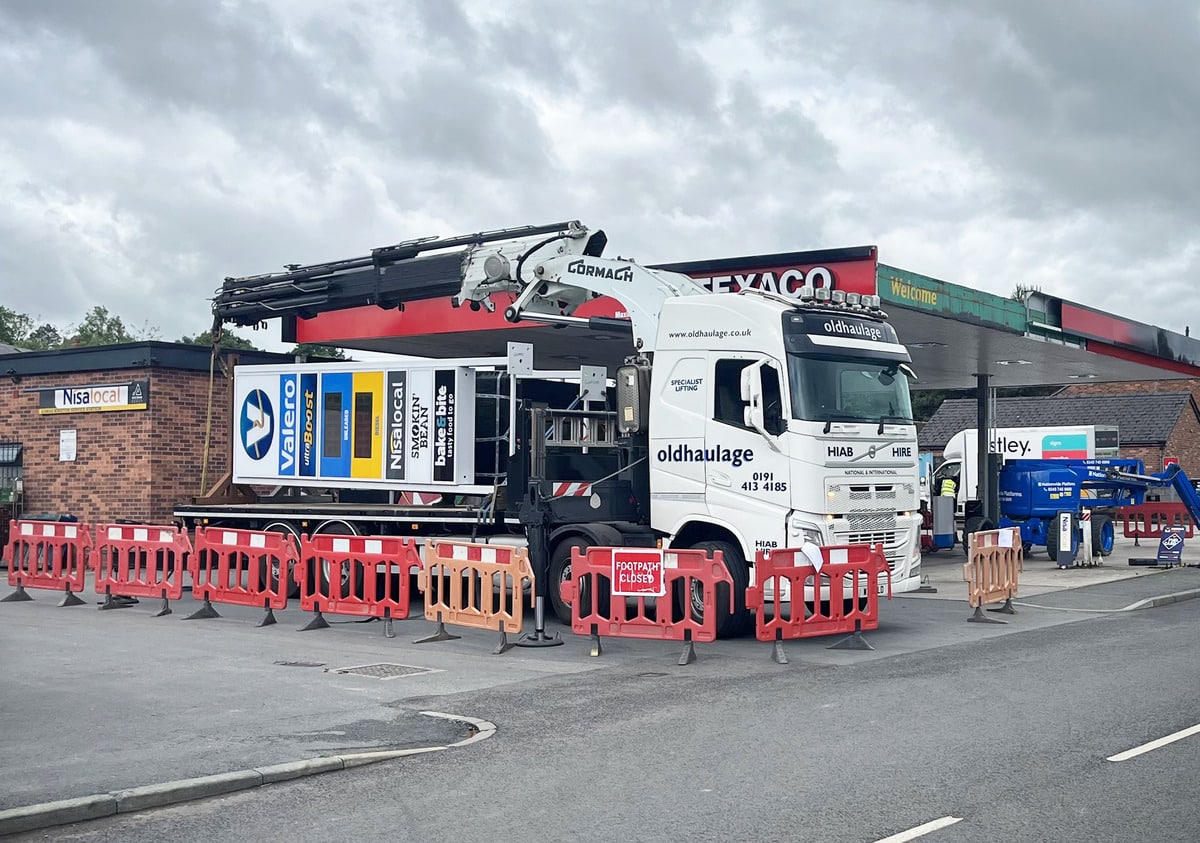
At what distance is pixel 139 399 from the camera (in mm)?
24828

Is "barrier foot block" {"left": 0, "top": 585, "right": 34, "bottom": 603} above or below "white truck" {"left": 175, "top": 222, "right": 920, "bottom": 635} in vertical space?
below

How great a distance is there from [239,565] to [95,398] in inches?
406

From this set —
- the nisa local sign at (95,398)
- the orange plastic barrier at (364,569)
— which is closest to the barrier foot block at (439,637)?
the orange plastic barrier at (364,569)

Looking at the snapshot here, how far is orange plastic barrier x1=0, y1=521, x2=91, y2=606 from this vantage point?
1884 centimetres

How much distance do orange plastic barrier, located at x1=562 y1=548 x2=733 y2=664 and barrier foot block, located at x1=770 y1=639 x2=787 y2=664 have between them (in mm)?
640

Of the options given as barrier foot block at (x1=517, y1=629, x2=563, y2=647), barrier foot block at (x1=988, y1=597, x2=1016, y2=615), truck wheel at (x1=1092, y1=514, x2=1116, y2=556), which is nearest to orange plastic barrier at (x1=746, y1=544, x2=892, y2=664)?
barrier foot block at (x1=517, y1=629, x2=563, y2=647)

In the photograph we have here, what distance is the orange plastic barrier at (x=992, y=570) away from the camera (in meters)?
16.0

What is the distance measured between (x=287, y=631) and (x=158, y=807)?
324 inches

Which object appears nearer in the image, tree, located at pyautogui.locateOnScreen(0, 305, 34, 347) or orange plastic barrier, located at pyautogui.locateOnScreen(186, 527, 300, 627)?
orange plastic barrier, located at pyautogui.locateOnScreen(186, 527, 300, 627)

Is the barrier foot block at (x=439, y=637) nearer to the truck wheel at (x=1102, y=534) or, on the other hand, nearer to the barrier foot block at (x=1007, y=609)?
the barrier foot block at (x=1007, y=609)

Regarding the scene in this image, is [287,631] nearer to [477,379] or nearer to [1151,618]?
[477,379]

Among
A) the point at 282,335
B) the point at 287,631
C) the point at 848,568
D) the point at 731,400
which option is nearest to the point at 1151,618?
the point at 848,568

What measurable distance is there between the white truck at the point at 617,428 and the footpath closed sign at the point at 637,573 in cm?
42

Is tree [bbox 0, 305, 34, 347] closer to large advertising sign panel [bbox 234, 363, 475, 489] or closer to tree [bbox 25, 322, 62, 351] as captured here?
tree [bbox 25, 322, 62, 351]
